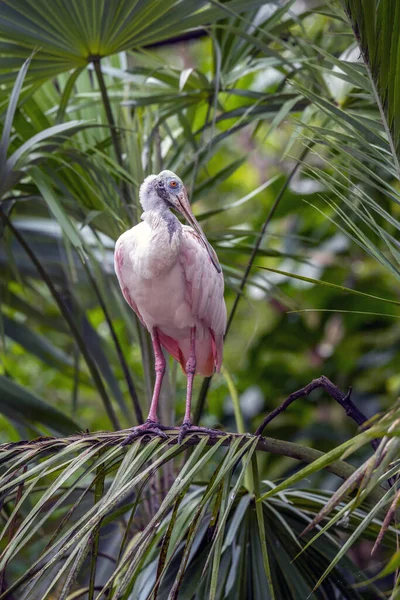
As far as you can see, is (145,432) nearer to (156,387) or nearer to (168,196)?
(156,387)

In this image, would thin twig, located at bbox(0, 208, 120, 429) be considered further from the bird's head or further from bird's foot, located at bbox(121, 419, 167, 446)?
bird's foot, located at bbox(121, 419, 167, 446)

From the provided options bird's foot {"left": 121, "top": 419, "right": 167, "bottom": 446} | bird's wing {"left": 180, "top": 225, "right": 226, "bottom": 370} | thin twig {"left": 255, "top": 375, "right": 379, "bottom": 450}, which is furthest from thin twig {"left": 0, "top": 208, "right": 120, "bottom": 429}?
thin twig {"left": 255, "top": 375, "right": 379, "bottom": 450}

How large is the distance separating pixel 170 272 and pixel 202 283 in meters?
0.11

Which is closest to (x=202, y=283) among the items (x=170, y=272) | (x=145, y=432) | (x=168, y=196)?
(x=170, y=272)

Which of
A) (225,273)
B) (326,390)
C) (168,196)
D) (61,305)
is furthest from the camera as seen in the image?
(225,273)

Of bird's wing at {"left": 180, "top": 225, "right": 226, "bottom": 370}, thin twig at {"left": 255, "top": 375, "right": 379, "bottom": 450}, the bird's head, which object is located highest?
the bird's head

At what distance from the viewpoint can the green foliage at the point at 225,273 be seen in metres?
1.49

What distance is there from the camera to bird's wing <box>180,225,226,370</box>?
233 cm

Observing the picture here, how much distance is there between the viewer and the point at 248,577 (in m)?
2.01

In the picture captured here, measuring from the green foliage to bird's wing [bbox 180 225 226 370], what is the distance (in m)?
0.14

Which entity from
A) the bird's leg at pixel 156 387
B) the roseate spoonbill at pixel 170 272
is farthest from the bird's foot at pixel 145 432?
the roseate spoonbill at pixel 170 272

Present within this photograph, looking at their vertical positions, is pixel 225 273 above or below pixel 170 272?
above

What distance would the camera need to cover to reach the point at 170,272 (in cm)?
231

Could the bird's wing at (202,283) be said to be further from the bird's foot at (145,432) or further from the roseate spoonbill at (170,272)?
the bird's foot at (145,432)
